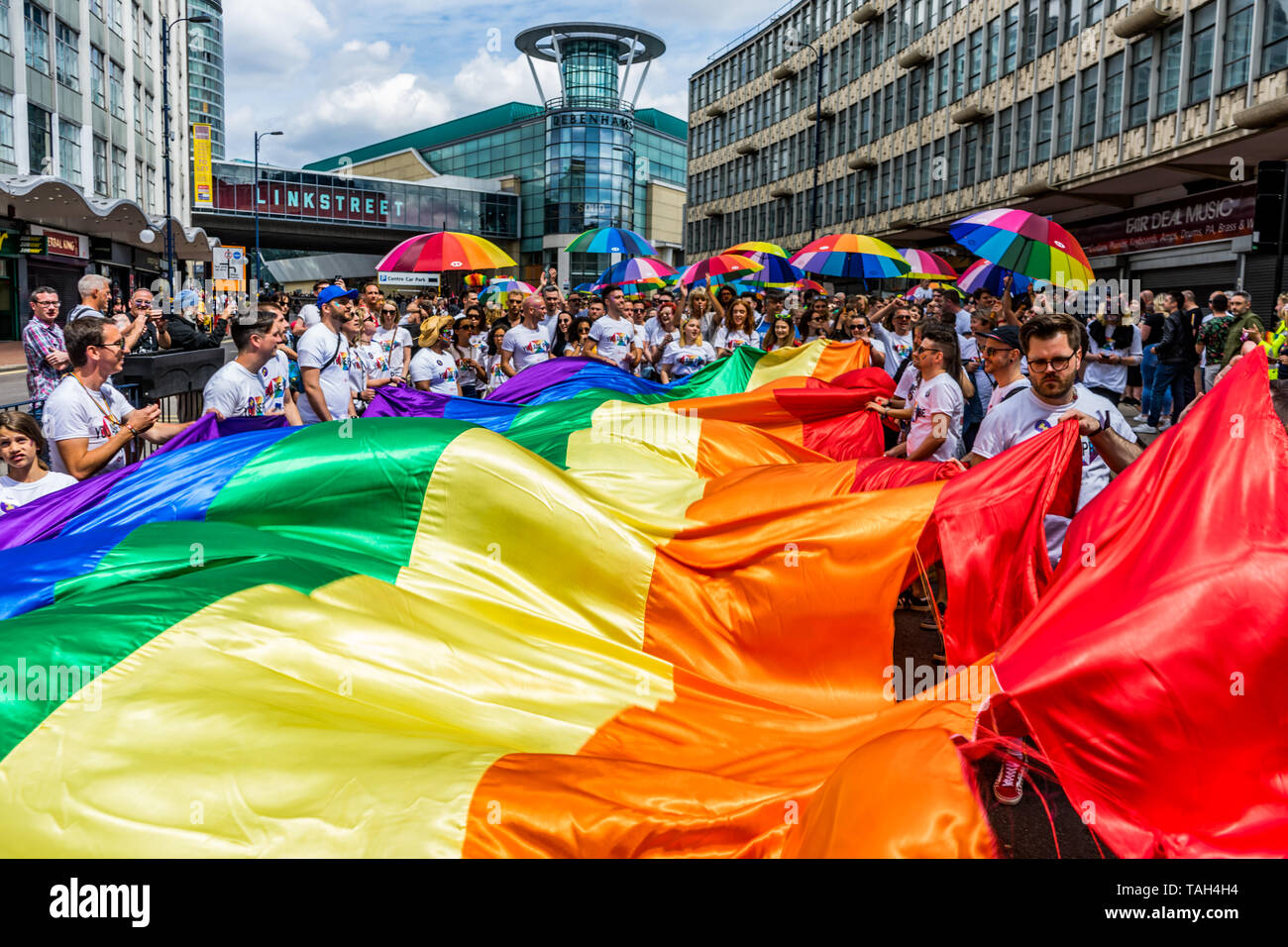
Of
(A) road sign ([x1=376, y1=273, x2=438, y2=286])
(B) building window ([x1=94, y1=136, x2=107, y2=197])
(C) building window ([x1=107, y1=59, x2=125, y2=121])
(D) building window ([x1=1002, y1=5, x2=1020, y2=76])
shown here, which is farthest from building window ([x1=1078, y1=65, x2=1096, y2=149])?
(A) road sign ([x1=376, y1=273, x2=438, y2=286])

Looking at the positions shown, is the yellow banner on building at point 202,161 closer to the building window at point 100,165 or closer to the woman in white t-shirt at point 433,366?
the building window at point 100,165

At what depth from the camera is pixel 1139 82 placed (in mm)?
29016

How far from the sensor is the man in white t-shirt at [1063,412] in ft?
15.4

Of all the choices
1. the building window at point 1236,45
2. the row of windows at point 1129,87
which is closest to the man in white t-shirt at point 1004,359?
the row of windows at point 1129,87

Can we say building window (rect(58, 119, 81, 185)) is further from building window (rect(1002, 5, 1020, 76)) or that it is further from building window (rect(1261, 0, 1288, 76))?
building window (rect(1261, 0, 1288, 76))

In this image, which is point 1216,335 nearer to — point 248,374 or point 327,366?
point 327,366

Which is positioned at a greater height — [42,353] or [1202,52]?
[1202,52]

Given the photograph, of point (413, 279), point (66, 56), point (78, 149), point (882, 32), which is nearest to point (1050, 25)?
point (882, 32)

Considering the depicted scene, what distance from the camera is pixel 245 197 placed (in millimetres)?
73250

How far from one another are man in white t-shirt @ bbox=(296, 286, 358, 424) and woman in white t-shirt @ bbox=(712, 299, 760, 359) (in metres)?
5.40

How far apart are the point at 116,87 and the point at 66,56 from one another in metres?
6.15

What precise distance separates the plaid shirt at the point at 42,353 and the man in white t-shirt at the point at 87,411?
357 cm

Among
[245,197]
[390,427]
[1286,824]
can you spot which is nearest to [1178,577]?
[1286,824]

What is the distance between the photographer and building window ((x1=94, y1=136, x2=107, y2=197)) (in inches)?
1653
